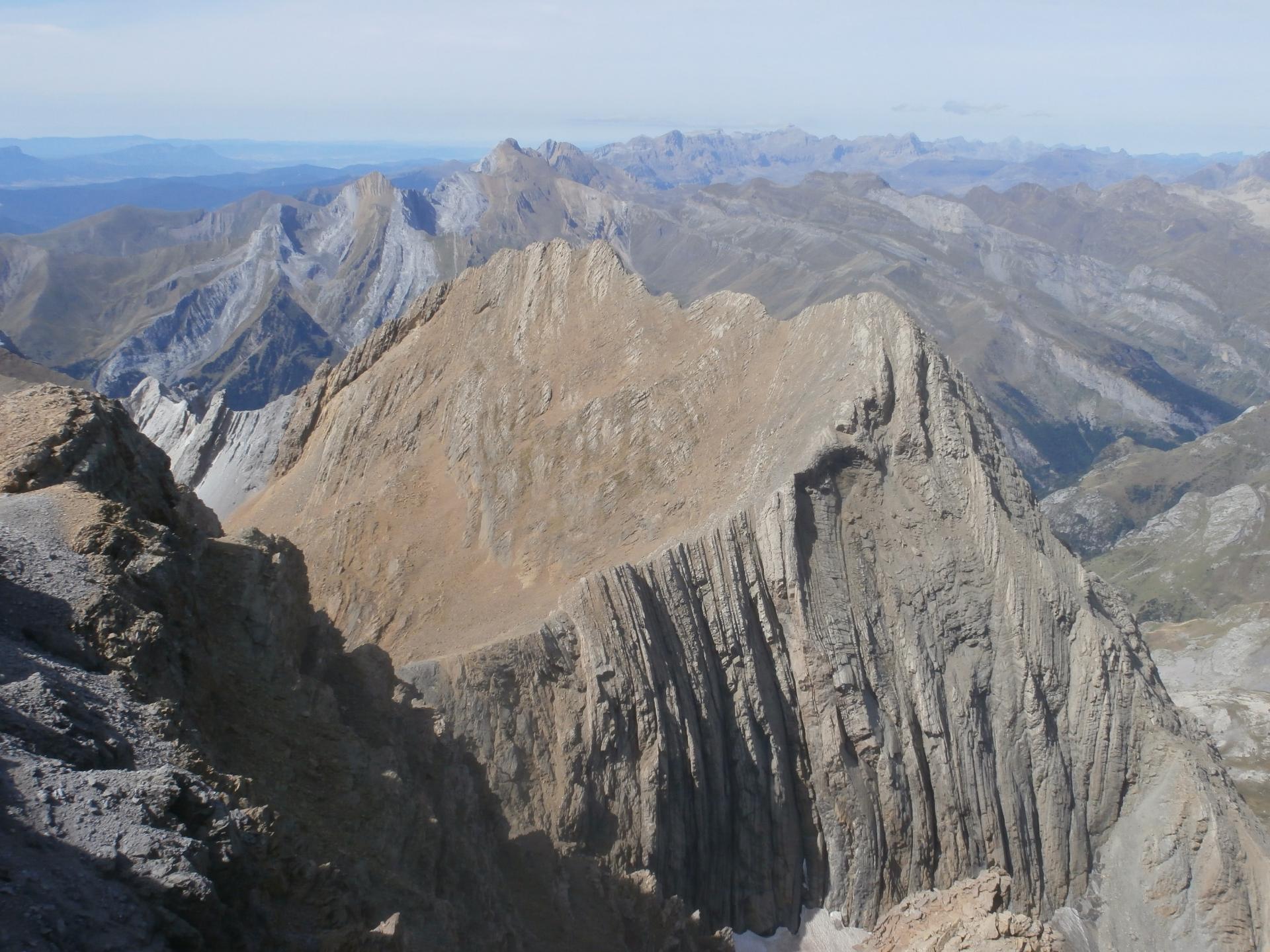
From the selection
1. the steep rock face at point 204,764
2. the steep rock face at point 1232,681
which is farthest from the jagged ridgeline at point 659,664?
the steep rock face at point 1232,681

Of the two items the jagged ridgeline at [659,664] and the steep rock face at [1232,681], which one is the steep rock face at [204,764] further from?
the steep rock face at [1232,681]

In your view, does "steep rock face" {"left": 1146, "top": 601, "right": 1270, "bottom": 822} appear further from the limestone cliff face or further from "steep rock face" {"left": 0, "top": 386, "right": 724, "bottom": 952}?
"steep rock face" {"left": 0, "top": 386, "right": 724, "bottom": 952}

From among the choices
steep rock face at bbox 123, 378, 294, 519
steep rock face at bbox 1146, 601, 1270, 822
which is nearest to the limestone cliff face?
steep rock face at bbox 123, 378, 294, 519

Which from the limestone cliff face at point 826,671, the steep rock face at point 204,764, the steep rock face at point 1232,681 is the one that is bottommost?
the steep rock face at point 1232,681

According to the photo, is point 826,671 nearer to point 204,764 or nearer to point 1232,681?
point 204,764

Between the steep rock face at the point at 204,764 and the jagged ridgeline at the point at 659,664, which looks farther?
the jagged ridgeline at the point at 659,664

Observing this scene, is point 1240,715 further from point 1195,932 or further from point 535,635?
point 535,635
